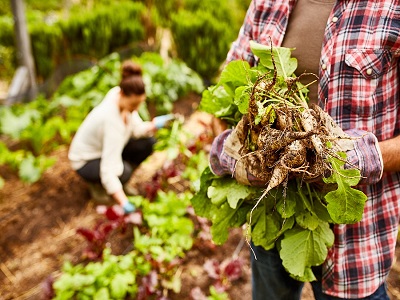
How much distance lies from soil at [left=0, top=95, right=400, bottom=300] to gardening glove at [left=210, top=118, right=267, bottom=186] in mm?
1478

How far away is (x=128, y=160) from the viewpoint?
3.56m

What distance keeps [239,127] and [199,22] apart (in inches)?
186

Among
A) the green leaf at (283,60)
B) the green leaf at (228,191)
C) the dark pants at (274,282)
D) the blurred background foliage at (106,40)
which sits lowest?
the blurred background foliage at (106,40)

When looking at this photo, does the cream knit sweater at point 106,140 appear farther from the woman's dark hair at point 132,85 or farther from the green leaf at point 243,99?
the green leaf at point 243,99

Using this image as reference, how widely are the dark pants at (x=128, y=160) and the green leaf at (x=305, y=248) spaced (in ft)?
7.19

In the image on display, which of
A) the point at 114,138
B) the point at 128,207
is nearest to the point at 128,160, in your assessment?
the point at 114,138

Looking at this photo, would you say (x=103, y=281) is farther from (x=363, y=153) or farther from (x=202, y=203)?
(x=363, y=153)

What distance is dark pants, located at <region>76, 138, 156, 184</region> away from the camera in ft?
10.6

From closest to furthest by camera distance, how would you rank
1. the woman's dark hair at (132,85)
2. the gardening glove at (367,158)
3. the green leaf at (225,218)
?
1. the gardening glove at (367,158)
2. the green leaf at (225,218)
3. the woman's dark hair at (132,85)

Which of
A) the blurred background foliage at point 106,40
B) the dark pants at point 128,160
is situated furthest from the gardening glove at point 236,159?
the blurred background foliage at point 106,40

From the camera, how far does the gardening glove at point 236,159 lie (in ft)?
3.69

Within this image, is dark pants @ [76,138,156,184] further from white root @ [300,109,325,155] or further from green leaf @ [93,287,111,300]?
white root @ [300,109,325,155]

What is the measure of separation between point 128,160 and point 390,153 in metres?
2.69

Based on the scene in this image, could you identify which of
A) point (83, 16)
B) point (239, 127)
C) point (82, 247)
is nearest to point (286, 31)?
point (239, 127)
